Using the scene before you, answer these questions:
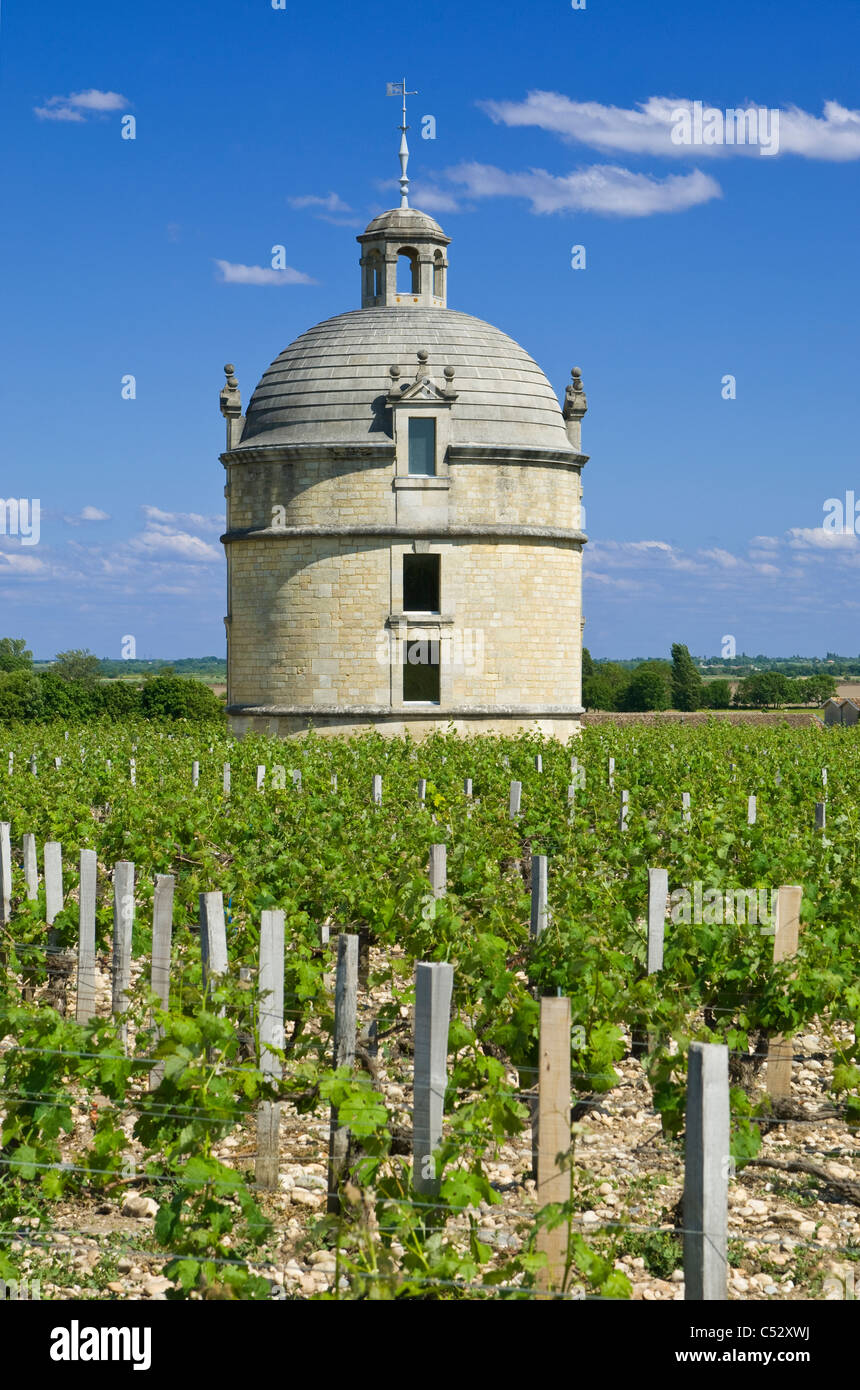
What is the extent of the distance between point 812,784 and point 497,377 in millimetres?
11244

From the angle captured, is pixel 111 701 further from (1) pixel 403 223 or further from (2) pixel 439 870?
(2) pixel 439 870

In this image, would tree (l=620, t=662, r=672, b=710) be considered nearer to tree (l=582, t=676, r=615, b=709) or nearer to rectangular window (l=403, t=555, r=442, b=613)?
tree (l=582, t=676, r=615, b=709)

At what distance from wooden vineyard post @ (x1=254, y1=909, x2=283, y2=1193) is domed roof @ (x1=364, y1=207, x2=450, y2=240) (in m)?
22.9

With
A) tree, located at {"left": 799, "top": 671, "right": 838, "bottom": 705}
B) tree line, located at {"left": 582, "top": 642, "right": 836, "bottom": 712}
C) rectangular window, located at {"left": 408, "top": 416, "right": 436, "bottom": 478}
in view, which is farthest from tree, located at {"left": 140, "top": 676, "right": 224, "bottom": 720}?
tree, located at {"left": 799, "top": 671, "right": 838, "bottom": 705}

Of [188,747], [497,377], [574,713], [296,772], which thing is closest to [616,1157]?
[296,772]

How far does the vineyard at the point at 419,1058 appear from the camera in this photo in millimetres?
4750

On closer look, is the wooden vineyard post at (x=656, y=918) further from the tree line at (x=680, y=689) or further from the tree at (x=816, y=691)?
the tree at (x=816, y=691)

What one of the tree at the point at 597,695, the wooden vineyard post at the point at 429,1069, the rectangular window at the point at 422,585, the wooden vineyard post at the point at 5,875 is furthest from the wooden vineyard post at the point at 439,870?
the tree at the point at 597,695

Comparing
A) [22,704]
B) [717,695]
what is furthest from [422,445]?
[717,695]

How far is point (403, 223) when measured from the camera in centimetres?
2684

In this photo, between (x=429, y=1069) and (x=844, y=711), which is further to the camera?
(x=844, y=711)

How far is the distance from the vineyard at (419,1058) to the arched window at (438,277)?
17578mm

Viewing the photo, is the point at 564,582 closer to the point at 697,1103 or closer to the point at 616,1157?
the point at 616,1157

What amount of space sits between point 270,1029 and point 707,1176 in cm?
310
